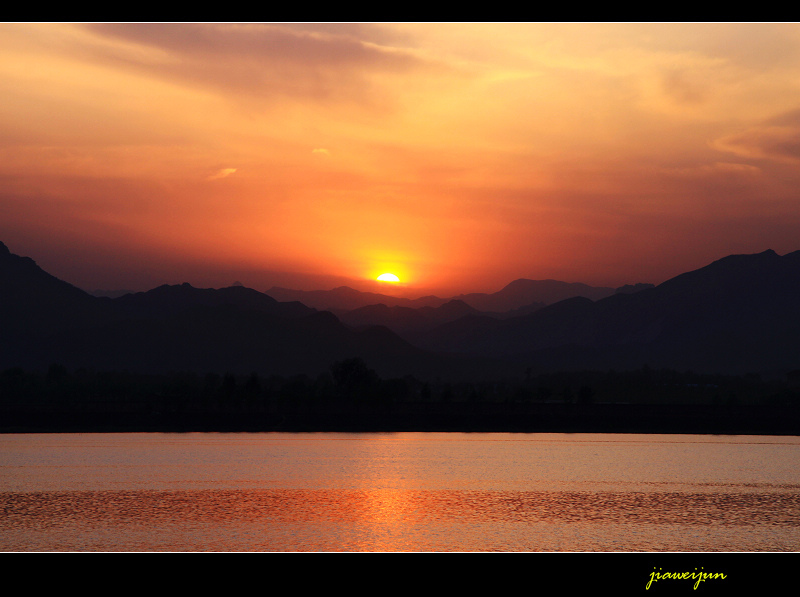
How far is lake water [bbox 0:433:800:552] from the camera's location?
5966 centimetres

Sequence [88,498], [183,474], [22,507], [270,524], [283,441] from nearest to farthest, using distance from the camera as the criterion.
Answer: [270,524]
[22,507]
[88,498]
[183,474]
[283,441]

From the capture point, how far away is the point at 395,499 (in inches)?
3423

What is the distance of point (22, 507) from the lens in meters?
77.4

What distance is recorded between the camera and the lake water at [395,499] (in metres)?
59.7
